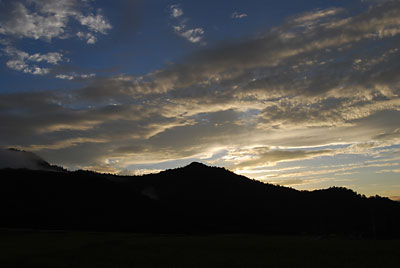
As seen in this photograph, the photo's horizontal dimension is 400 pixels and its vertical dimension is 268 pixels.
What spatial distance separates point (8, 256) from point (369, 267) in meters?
52.9

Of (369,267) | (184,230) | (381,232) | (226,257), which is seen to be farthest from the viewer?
(184,230)

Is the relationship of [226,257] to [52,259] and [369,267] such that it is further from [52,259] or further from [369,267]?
[52,259]

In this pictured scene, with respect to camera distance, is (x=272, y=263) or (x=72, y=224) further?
(x=72, y=224)

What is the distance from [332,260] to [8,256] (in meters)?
50.3

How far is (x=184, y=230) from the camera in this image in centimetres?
19375

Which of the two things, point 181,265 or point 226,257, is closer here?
point 181,265

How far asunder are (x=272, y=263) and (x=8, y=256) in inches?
1589

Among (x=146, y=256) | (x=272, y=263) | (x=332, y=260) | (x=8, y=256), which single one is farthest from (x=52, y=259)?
(x=332, y=260)

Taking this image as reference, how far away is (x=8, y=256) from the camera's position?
4972cm

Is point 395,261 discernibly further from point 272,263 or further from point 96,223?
point 96,223

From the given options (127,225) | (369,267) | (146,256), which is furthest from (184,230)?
(369,267)

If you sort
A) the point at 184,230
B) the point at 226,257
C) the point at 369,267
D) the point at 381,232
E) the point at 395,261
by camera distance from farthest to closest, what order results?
1. the point at 184,230
2. the point at 381,232
3. the point at 226,257
4. the point at 395,261
5. the point at 369,267

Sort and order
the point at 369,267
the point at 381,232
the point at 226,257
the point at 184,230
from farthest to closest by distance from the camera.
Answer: the point at 184,230 → the point at 381,232 → the point at 226,257 → the point at 369,267

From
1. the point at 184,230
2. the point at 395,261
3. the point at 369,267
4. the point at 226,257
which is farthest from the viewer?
the point at 184,230
